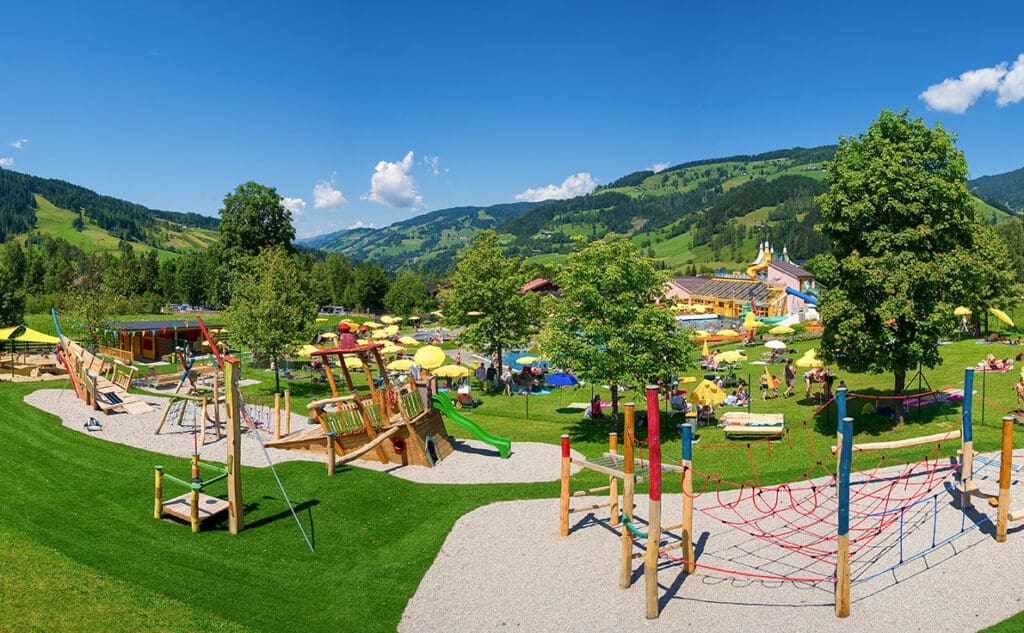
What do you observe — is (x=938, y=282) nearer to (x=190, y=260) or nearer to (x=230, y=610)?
(x=230, y=610)

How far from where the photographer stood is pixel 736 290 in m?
79.4

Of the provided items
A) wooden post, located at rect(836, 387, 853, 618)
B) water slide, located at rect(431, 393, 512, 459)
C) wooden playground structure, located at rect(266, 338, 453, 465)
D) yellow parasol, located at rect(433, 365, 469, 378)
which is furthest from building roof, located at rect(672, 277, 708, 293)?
wooden post, located at rect(836, 387, 853, 618)

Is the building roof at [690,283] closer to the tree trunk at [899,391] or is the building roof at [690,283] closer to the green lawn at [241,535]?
the green lawn at [241,535]

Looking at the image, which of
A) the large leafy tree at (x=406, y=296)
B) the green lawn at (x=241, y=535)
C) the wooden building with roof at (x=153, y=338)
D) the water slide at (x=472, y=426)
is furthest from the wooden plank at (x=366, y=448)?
the large leafy tree at (x=406, y=296)

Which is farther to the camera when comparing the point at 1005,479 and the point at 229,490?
the point at 229,490

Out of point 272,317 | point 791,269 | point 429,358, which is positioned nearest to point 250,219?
point 272,317

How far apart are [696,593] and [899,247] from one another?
44.5ft

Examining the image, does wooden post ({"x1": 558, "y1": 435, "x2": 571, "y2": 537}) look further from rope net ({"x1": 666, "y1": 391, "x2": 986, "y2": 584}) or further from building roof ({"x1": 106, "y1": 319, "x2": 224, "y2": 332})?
building roof ({"x1": 106, "y1": 319, "x2": 224, "y2": 332})

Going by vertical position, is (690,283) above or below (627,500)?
above

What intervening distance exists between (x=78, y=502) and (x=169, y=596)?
602cm

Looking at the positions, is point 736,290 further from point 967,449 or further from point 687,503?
point 687,503

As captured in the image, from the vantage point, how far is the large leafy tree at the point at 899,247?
19125 millimetres

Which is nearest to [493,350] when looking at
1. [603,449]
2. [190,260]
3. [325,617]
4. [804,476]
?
[603,449]

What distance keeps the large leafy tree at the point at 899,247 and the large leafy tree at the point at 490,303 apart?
17.6 metres
